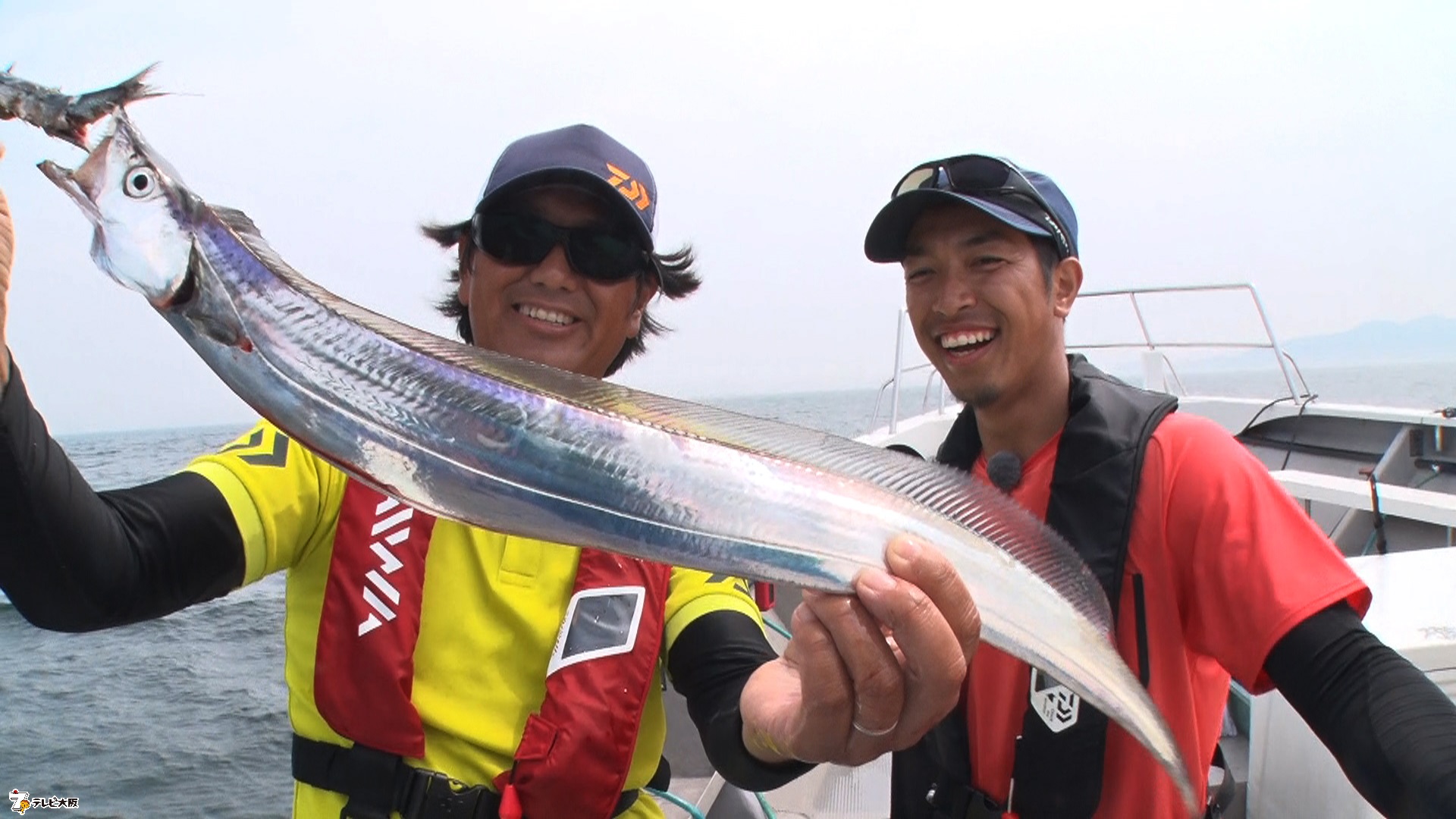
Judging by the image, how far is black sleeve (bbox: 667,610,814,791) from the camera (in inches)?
84.0

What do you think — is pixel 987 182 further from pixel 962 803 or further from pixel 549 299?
pixel 962 803

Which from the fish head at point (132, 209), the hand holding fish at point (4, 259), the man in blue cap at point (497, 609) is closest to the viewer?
the fish head at point (132, 209)

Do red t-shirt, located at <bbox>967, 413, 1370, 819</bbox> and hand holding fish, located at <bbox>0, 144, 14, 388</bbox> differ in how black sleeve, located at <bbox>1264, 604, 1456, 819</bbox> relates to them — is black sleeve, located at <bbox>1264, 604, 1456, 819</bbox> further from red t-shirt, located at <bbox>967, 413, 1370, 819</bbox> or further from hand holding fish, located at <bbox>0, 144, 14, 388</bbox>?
hand holding fish, located at <bbox>0, 144, 14, 388</bbox>

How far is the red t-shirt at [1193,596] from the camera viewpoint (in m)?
2.08

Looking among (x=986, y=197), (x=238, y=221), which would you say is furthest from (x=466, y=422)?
(x=986, y=197)

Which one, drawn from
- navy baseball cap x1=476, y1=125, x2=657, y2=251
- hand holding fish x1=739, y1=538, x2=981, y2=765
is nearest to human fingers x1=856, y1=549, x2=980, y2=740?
hand holding fish x1=739, y1=538, x2=981, y2=765

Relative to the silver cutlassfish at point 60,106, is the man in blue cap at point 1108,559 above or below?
below

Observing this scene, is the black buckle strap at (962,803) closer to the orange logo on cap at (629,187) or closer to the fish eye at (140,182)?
the orange logo on cap at (629,187)

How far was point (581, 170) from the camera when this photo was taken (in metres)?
2.27

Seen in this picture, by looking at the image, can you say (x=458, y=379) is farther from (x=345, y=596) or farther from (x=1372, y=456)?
(x=1372, y=456)

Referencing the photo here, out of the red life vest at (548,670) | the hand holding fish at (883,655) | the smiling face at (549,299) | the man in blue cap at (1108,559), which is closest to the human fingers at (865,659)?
the hand holding fish at (883,655)

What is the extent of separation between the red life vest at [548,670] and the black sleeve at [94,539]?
0.30 meters

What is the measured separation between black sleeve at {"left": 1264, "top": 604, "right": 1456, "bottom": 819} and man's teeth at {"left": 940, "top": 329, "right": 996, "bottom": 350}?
1.15m

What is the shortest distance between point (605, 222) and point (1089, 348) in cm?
950
